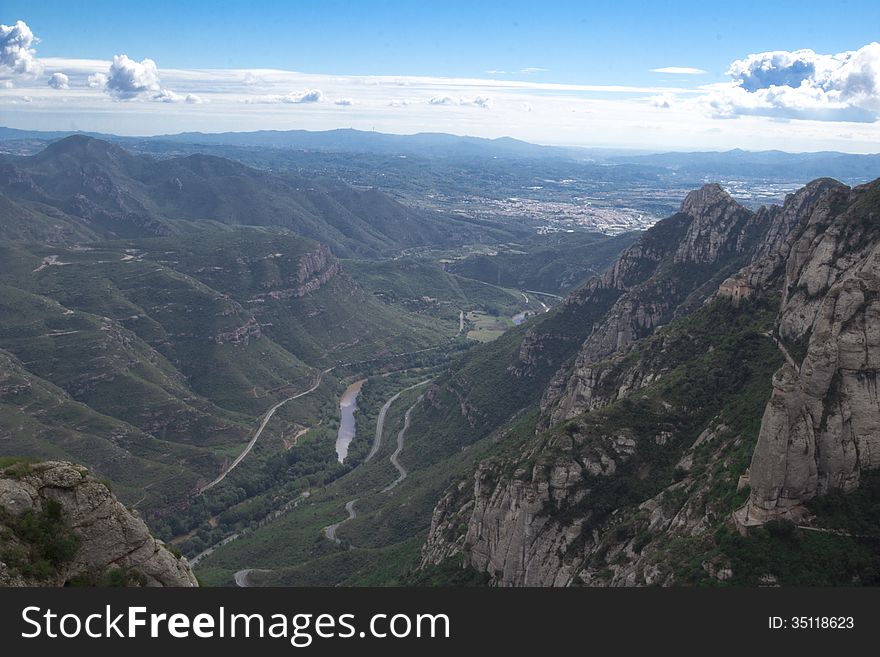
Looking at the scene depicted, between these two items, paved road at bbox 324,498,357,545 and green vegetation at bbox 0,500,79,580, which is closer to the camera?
green vegetation at bbox 0,500,79,580

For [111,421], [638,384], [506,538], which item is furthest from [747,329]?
[111,421]

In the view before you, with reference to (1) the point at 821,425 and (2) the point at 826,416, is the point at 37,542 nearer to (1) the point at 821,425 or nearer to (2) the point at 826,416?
(1) the point at 821,425

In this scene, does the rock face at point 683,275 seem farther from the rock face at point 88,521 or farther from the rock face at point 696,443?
the rock face at point 88,521

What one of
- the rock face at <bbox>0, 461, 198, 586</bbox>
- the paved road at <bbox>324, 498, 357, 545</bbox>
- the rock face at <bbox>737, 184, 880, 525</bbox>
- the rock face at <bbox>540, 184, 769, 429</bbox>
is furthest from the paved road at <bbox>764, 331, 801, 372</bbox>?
the paved road at <bbox>324, 498, 357, 545</bbox>

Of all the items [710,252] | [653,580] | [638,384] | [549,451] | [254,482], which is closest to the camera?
[653,580]

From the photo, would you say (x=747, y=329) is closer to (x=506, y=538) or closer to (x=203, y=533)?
(x=506, y=538)

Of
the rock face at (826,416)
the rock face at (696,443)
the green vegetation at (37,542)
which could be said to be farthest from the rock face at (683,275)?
the green vegetation at (37,542)

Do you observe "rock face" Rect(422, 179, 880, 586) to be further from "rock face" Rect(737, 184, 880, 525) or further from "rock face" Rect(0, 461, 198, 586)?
"rock face" Rect(0, 461, 198, 586)
